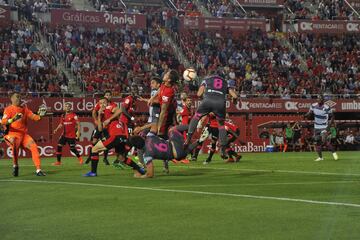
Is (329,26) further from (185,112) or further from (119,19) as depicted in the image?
(185,112)

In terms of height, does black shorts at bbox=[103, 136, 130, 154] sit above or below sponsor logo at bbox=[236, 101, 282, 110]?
below

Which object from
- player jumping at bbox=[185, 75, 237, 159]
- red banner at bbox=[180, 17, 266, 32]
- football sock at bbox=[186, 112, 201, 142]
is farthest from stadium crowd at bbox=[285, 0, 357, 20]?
football sock at bbox=[186, 112, 201, 142]

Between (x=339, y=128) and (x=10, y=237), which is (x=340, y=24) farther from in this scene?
(x=10, y=237)

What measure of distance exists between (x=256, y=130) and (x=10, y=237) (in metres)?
33.5

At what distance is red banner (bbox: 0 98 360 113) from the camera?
123ft

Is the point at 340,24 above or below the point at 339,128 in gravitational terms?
above

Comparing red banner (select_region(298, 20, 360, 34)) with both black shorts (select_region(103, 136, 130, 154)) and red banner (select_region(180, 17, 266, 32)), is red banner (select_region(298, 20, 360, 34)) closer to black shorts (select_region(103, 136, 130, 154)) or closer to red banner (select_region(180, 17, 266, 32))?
red banner (select_region(180, 17, 266, 32))

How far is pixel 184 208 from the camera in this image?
9.90m

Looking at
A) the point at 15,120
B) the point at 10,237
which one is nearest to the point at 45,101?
the point at 15,120

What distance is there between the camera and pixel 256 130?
133 feet

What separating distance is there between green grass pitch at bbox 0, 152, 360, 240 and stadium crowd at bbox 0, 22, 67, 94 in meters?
23.8

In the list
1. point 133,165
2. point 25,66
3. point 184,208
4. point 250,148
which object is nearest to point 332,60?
point 250,148

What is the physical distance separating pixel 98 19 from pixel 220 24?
9058 millimetres

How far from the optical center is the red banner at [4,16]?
43375mm
